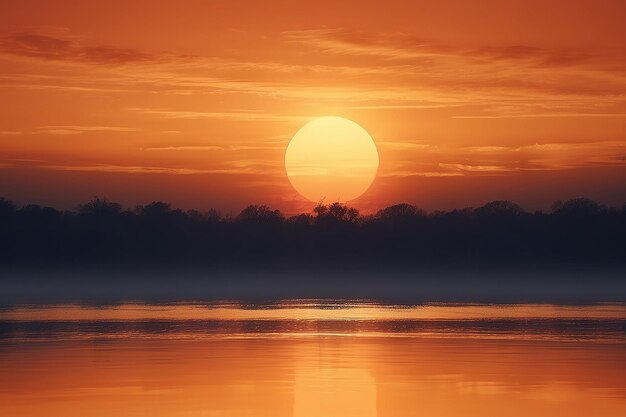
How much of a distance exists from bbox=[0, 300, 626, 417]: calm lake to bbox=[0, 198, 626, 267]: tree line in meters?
78.5

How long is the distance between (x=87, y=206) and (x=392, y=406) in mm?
110151

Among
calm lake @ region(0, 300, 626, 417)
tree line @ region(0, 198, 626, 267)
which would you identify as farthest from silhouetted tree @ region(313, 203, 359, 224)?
calm lake @ region(0, 300, 626, 417)

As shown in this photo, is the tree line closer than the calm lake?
No

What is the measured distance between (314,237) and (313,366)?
10494cm

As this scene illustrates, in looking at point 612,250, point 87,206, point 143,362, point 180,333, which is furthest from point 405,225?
point 143,362

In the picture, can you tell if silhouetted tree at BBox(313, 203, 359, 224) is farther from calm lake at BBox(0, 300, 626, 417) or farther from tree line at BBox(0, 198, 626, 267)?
calm lake at BBox(0, 300, 626, 417)

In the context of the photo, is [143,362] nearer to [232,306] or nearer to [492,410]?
[492,410]

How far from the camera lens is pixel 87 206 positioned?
127875mm

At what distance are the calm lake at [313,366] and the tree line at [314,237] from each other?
258ft

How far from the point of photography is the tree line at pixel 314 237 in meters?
121

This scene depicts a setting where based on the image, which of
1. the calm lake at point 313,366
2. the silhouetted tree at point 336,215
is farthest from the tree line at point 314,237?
the calm lake at point 313,366

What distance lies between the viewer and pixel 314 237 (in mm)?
131125

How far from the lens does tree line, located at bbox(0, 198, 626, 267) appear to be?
121062mm

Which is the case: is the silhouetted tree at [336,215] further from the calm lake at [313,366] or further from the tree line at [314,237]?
the calm lake at [313,366]
